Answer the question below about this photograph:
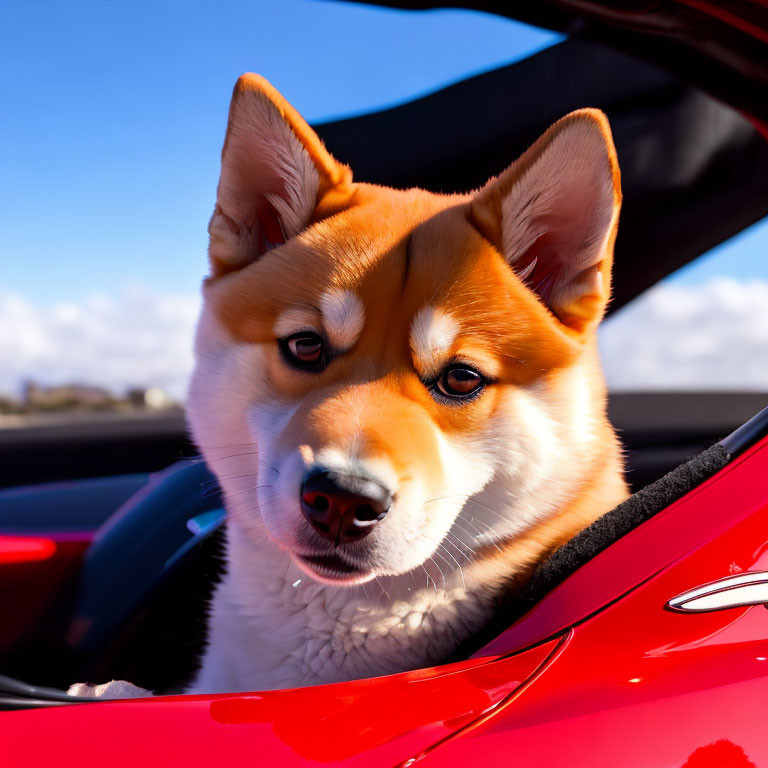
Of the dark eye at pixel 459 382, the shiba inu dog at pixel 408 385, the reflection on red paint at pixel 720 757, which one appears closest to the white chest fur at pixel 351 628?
the shiba inu dog at pixel 408 385

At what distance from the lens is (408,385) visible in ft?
3.54

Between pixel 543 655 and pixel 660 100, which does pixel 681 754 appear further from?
pixel 660 100

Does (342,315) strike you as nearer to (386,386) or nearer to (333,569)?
(386,386)

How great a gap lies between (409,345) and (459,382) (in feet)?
0.31

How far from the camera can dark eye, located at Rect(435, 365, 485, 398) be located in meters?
1.09

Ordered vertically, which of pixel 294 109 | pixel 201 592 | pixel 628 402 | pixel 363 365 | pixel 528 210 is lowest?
pixel 201 592

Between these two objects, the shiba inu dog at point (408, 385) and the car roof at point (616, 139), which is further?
the car roof at point (616, 139)

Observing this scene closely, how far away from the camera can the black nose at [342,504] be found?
90 centimetres

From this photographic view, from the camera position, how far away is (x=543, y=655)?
85cm

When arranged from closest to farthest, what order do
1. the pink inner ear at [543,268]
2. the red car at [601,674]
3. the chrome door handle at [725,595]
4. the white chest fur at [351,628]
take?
1. the red car at [601,674]
2. the chrome door handle at [725,595]
3. the white chest fur at [351,628]
4. the pink inner ear at [543,268]

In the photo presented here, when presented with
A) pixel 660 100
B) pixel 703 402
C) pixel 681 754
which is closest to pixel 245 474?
pixel 681 754

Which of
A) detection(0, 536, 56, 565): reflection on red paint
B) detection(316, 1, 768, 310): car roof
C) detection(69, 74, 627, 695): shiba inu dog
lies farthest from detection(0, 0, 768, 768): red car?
detection(0, 536, 56, 565): reflection on red paint

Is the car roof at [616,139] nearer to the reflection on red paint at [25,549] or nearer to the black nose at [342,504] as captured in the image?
the black nose at [342,504]

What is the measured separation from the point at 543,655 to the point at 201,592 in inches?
38.1
